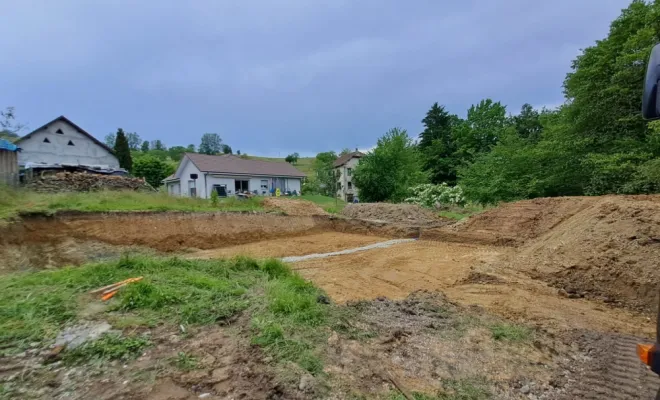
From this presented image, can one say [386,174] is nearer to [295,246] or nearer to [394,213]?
[394,213]

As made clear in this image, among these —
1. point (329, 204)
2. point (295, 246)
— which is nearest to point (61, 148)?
point (329, 204)

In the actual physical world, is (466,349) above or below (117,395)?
below

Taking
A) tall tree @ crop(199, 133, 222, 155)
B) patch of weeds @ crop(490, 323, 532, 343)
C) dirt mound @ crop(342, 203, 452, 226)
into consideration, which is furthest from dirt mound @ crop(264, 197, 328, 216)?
tall tree @ crop(199, 133, 222, 155)

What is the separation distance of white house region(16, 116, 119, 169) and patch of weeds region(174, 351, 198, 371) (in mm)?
24337

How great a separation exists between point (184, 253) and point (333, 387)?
9.51 meters

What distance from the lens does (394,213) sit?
53.4 feet

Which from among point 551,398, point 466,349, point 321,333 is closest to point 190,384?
point 321,333

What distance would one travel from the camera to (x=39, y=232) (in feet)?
29.9

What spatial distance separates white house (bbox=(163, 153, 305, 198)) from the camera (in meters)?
26.2

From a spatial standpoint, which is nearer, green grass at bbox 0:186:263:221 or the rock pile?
green grass at bbox 0:186:263:221

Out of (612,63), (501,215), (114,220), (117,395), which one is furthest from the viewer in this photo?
(612,63)

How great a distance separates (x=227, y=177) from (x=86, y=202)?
15642 mm

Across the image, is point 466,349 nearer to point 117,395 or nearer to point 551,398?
point 551,398

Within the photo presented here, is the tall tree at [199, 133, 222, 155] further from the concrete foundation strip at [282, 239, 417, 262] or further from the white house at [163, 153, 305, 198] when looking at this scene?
the concrete foundation strip at [282, 239, 417, 262]
